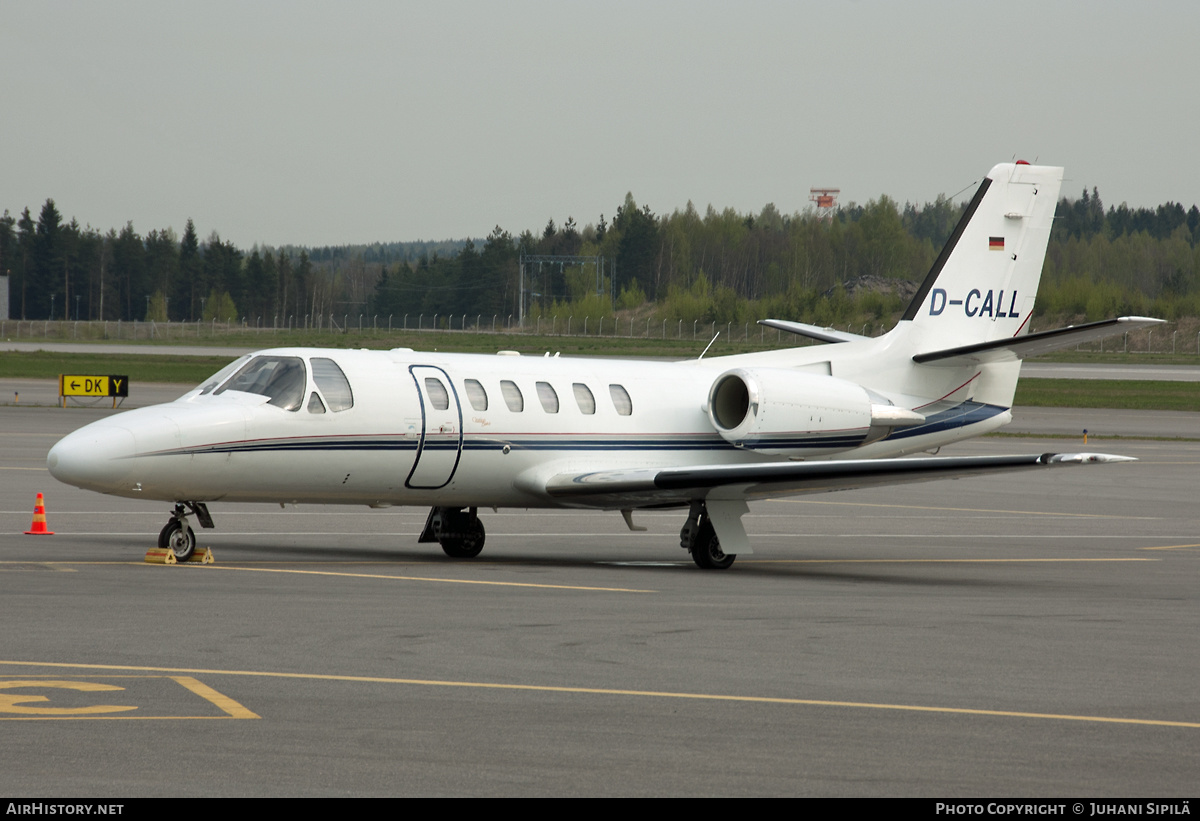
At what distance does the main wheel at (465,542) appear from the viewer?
1905cm

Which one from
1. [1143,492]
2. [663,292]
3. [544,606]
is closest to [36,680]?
[544,606]

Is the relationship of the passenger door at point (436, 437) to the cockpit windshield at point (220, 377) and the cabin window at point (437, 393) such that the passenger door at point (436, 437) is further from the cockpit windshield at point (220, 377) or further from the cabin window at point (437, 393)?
the cockpit windshield at point (220, 377)

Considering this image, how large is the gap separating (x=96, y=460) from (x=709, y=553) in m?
7.51

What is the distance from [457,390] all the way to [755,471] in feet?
12.7

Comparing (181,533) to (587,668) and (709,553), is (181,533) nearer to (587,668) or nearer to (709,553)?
(709,553)

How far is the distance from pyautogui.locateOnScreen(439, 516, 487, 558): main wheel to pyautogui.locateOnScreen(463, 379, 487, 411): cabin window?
168 cm

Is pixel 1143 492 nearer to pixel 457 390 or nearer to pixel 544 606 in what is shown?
pixel 457 390

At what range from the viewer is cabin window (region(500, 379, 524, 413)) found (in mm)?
18594

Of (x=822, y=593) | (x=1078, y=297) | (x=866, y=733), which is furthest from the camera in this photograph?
(x=1078, y=297)

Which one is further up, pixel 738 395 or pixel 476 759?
pixel 738 395

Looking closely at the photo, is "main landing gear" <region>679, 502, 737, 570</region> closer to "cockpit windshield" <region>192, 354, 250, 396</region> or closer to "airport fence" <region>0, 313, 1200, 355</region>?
"cockpit windshield" <region>192, 354, 250, 396</region>

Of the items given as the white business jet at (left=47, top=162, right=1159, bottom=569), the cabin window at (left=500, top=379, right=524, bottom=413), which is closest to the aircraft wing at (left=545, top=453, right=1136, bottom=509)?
the white business jet at (left=47, top=162, right=1159, bottom=569)

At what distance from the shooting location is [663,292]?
179m

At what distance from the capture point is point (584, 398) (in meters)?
19.3
